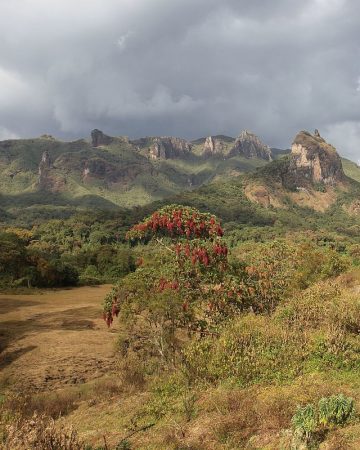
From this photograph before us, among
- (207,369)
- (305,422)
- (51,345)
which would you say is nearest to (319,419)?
(305,422)

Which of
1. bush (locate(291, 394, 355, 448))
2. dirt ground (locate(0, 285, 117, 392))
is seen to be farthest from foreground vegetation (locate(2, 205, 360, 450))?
dirt ground (locate(0, 285, 117, 392))

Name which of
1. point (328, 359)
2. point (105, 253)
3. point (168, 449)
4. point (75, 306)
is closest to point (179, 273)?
point (328, 359)

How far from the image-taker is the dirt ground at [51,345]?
1051 inches

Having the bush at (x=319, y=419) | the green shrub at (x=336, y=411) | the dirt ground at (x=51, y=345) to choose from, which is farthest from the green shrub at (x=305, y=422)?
the dirt ground at (x=51, y=345)

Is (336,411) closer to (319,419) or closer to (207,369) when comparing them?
(319,419)

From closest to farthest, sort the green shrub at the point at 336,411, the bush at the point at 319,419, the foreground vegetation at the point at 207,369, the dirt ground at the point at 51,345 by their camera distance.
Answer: the bush at the point at 319,419 → the green shrub at the point at 336,411 → the foreground vegetation at the point at 207,369 → the dirt ground at the point at 51,345

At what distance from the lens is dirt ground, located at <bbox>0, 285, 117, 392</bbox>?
87.6ft

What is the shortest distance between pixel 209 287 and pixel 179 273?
1.66m

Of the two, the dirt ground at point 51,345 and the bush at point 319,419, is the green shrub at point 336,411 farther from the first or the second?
the dirt ground at point 51,345

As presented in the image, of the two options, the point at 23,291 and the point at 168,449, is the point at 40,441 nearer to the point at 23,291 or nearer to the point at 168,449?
the point at 168,449

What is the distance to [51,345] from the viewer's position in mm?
34438

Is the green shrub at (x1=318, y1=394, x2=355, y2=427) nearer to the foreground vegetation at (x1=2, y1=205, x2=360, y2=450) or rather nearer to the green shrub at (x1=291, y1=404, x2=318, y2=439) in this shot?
the foreground vegetation at (x1=2, y1=205, x2=360, y2=450)

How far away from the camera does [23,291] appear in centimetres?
6938

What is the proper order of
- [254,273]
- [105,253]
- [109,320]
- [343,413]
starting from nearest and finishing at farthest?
1. [343,413]
2. [109,320]
3. [254,273]
4. [105,253]
